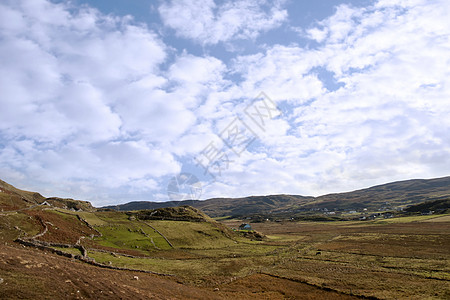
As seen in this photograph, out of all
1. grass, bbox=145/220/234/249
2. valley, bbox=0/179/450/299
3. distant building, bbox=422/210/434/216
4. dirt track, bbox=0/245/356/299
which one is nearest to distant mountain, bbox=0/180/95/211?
valley, bbox=0/179/450/299

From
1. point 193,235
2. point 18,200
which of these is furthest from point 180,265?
point 18,200

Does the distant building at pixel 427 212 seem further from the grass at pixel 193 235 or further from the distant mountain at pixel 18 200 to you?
the distant mountain at pixel 18 200

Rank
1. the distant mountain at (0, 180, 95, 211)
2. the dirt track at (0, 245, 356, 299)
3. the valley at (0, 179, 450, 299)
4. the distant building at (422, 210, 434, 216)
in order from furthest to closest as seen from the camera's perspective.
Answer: the distant building at (422, 210, 434, 216)
the distant mountain at (0, 180, 95, 211)
the valley at (0, 179, 450, 299)
the dirt track at (0, 245, 356, 299)

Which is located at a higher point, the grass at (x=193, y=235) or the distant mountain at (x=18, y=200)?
the distant mountain at (x=18, y=200)

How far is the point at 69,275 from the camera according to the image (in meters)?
27.4

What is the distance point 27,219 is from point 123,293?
Result: 1567 inches

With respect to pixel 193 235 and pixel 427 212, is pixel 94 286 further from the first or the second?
pixel 427 212

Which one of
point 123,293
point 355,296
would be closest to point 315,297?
point 355,296

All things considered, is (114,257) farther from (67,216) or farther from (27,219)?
(67,216)

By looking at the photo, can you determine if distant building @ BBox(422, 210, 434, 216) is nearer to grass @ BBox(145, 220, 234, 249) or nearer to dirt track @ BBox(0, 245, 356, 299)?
grass @ BBox(145, 220, 234, 249)

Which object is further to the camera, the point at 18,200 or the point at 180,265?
the point at 18,200

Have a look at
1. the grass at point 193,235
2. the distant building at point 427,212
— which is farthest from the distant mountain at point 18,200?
the distant building at point 427,212

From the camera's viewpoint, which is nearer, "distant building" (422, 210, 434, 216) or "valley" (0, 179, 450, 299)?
"valley" (0, 179, 450, 299)

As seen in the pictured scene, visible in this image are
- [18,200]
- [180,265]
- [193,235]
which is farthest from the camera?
[193,235]
